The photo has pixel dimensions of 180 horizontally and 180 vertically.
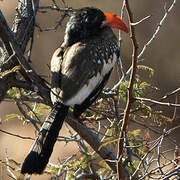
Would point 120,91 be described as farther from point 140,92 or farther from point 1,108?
point 1,108

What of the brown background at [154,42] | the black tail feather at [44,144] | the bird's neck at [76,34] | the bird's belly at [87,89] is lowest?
the brown background at [154,42]

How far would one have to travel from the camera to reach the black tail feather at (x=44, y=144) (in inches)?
102

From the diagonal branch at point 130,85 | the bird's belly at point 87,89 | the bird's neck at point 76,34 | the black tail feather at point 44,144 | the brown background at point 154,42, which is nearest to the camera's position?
the diagonal branch at point 130,85

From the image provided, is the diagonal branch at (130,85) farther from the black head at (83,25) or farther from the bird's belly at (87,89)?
the black head at (83,25)

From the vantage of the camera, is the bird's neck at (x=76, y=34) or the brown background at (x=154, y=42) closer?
the bird's neck at (x=76, y=34)

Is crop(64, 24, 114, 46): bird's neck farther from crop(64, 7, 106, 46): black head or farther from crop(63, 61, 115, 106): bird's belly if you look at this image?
crop(63, 61, 115, 106): bird's belly

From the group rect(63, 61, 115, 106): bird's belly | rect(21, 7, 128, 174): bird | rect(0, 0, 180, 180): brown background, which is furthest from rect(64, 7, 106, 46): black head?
rect(0, 0, 180, 180): brown background

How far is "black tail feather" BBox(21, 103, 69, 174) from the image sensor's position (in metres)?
2.59

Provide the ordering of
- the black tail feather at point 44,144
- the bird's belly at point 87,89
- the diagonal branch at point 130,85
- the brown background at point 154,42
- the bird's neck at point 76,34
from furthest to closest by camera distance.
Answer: the brown background at point 154,42 < the bird's neck at point 76,34 < the bird's belly at point 87,89 < the black tail feather at point 44,144 < the diagonal branch at point 130,85

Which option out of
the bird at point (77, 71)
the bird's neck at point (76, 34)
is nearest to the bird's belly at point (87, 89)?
the bird at point (77, 71)

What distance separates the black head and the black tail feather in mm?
665

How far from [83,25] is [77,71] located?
0.52 m

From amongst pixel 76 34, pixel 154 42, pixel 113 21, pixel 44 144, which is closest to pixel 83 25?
pixel 76 34

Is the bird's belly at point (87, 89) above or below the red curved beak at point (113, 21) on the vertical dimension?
below
